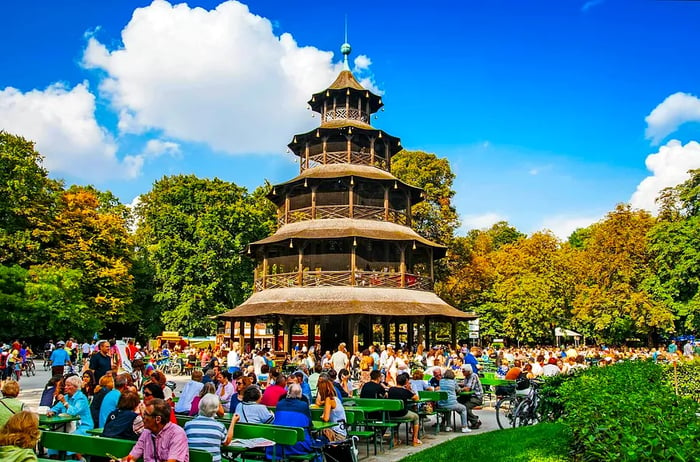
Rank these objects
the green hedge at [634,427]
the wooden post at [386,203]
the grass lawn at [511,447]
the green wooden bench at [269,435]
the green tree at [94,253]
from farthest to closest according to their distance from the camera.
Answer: the green tree at [94,253]
the wooden post at [386,203]
the grass lawn at [511,447]
the green wooden bench at [269,435]
the green hedge at [634,427]

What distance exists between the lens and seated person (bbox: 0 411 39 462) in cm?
539

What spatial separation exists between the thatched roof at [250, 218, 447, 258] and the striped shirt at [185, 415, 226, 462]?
22.9 metres

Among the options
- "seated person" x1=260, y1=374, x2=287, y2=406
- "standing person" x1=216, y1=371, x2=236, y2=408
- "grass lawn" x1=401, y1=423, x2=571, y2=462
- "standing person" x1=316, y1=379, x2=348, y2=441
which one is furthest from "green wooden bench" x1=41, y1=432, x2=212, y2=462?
"standing person" x1=216, y1=371, x2=236, y2=408

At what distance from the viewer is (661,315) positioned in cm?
4256

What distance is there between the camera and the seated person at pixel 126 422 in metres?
7.61

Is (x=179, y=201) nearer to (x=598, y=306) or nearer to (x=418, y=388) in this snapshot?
(x=598, y=306)

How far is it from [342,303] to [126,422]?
2155 cm

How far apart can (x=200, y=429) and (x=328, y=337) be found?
27031mm

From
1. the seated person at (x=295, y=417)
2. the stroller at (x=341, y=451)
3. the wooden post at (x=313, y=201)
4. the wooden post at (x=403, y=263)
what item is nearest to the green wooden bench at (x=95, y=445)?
the seated person at (x=295, y=417)

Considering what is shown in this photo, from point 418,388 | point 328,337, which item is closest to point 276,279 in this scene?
point 328,337

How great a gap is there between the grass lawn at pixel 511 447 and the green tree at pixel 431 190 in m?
35.4

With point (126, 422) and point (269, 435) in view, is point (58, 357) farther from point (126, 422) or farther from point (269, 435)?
point (269, 435)

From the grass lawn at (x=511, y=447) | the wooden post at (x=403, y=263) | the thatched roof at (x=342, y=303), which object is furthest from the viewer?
the wooden post at (x=403, y=263)

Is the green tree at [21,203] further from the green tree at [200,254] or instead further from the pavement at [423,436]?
the pavement at [423,436]
